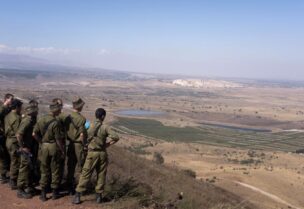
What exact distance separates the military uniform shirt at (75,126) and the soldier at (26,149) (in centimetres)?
86

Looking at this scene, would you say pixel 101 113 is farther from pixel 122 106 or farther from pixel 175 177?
pixel 122 106

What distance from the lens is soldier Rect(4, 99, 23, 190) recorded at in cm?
926

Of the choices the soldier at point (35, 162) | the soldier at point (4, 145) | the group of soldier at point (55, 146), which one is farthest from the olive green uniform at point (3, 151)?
the soldier at point (35, 162)

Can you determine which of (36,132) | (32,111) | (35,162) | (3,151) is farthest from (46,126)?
(3,151)

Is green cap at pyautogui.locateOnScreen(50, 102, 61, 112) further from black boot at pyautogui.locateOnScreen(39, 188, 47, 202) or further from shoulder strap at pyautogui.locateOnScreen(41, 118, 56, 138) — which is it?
black boot at pyautogui.locateOnScreen(39, 188, 47, 202)

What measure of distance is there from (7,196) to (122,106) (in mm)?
121905

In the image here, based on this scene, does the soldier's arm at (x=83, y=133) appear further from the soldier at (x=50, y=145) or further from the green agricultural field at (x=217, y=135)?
the green agricultural field at (x=217, y=135)

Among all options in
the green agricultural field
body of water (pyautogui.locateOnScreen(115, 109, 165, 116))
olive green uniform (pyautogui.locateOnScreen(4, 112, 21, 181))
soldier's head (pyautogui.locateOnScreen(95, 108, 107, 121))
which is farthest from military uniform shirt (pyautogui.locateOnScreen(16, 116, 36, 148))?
body of water (pyautogui.locateOnScreen(115, 109, 165, 116))

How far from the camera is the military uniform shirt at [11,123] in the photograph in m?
9.30

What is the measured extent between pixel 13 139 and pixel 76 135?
5.39 feet

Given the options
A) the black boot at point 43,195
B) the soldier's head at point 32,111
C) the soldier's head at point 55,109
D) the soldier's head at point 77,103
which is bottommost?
the black boot at point 43,195

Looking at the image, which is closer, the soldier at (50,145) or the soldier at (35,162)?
the soldier at (50,145)

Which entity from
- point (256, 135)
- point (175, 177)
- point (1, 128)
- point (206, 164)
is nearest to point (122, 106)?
point (256, 135)

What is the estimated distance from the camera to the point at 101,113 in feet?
27.4
